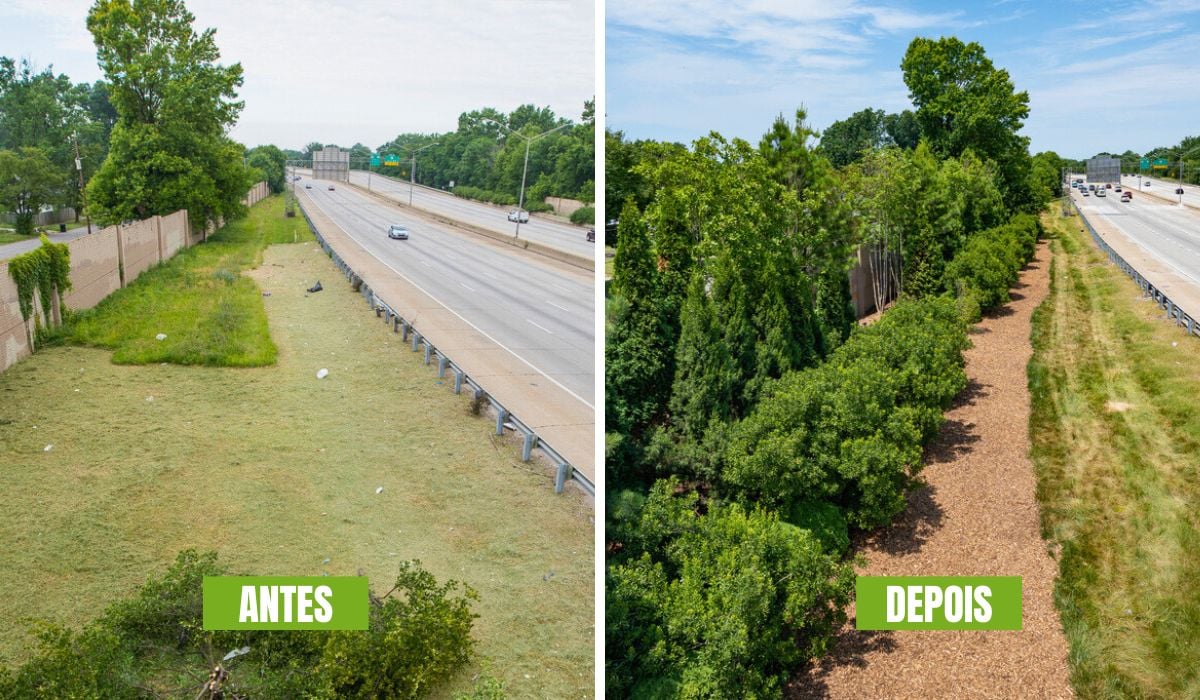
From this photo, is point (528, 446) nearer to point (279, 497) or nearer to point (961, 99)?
point (279, 497)

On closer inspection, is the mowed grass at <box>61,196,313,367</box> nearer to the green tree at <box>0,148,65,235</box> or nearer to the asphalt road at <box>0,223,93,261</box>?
the asphalt road at <box>0,223,93,261</box>

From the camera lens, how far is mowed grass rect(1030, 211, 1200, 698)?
9.67 m

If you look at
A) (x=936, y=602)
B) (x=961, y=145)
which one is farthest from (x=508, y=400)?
(x=961, y=145)

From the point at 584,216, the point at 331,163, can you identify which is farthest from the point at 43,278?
the point at 584,216

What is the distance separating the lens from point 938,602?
10328 millimetres

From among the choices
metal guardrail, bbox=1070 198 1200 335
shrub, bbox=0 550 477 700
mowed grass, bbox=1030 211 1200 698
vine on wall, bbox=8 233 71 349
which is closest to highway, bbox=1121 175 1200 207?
metal guardrail, bbox=1070 198 1200 335

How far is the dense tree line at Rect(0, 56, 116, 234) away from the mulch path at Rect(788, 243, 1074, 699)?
52.5ft

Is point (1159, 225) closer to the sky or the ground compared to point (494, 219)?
closer to the ground

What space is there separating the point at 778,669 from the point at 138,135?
1647 cm

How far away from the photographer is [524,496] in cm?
1251

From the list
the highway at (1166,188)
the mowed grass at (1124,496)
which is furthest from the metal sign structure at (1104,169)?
the mowed grass at (1124,496)

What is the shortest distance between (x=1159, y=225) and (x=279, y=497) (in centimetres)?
4993

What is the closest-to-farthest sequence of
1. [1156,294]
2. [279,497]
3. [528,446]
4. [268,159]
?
[279,497] < [528,446] < [1156,294] < [268,159]

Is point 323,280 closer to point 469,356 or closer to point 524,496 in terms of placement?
point 469,356
